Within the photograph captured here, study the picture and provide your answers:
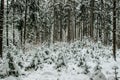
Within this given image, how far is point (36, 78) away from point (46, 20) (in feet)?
120

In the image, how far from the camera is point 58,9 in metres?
39.0

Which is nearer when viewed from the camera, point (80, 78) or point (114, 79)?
point (114, 79)

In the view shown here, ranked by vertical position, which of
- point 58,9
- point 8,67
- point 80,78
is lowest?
→ point 80,78

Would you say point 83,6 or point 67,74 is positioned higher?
point 83,6

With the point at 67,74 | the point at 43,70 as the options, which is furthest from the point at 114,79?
the point at 43,70

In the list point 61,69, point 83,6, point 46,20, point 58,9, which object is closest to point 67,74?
point 61,69

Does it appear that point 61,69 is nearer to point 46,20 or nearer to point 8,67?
point 8,67

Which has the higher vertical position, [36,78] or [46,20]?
[46,20]

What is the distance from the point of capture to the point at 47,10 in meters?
45.5

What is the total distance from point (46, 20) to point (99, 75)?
3751cm

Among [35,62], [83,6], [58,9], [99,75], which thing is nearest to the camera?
[99,75]

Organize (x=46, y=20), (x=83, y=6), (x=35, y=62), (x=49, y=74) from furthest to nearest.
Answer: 1. (x=46, y=20)
2. (x=83, y=6)
3. (x=35, y=62)
4. (x=49, y=74)

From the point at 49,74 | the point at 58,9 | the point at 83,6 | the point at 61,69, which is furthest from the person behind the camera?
the point at 58,9

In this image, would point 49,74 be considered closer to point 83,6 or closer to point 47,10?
point 83,6
